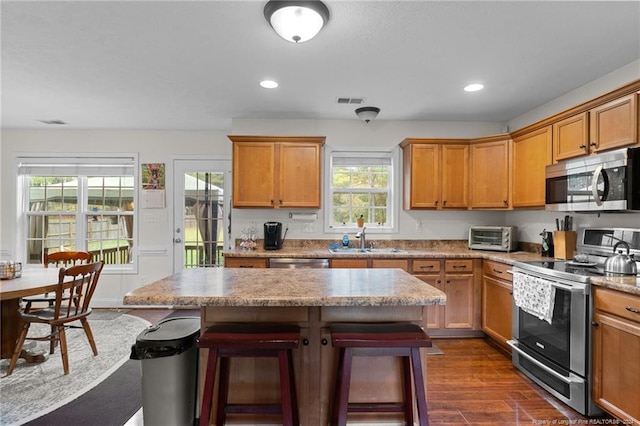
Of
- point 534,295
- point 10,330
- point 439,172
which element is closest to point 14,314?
point 10,330

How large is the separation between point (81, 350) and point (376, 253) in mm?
3139

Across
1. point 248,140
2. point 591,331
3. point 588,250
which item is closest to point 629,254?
point 588,250

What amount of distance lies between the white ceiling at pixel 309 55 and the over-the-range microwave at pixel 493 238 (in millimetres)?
1422

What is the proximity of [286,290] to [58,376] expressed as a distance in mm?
2409

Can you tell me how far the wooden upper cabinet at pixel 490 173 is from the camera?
3.85 m

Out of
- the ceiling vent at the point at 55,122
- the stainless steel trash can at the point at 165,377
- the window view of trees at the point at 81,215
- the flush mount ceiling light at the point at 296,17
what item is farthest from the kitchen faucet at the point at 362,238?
the ceiling vent at the point at 55,122

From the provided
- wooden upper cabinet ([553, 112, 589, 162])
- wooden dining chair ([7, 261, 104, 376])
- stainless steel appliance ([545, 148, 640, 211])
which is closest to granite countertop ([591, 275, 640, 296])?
stainless steel appliance ([545, 148, 640, 211])

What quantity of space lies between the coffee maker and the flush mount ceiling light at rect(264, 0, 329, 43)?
7.78ft

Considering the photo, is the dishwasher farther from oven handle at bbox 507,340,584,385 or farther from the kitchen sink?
oven handle at bbox 507,340,584,385

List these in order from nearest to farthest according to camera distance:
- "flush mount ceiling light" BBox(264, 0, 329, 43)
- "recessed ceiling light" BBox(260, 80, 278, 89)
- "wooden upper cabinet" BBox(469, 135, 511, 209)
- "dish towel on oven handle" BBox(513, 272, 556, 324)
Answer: "flush mount ceiling light" BBox(264, 0, 329, 43) → "dish towel on oven handle" BBox(513, 272, 556, 324) → "recessed ceiling light" BBox(260, 80, 278, 89) → "wooden upper cabinet" BBox(469, 135, 511, 209)

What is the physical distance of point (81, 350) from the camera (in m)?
3.30

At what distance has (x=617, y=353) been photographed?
2.07 meters

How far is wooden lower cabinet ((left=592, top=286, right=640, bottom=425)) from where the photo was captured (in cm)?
196

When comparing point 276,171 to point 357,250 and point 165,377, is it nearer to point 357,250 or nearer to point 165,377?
point 357,250
